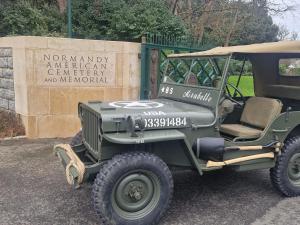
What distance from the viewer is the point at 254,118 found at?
4754 millimetres

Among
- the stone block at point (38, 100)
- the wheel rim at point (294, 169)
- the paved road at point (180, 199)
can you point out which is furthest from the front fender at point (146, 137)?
the stone block at point (38, 100)

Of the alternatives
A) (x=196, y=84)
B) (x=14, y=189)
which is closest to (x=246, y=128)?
(x=196, y=84)

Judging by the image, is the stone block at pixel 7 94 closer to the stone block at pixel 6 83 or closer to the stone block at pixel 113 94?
the stone block at pixel 6 83

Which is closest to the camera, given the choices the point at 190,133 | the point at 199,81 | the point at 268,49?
the point at 190,133

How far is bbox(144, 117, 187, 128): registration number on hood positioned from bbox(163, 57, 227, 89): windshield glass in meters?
0.70

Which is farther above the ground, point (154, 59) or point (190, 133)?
point (154, 59)

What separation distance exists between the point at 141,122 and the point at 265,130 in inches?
64.0

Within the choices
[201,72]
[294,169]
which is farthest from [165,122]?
[294,169]

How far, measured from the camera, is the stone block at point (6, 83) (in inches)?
292

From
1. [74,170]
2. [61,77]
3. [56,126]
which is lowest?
[56,126]

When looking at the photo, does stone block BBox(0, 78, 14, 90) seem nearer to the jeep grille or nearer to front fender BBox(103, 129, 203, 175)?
the jeep grille

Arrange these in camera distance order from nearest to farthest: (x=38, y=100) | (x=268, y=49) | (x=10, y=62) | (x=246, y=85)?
(x=268, y=49)
(x=246, y=85)
(x=38, y=100)
(x=10, y=62)

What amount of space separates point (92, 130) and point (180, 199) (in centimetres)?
134

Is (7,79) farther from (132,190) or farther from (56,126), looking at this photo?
(132,190)
